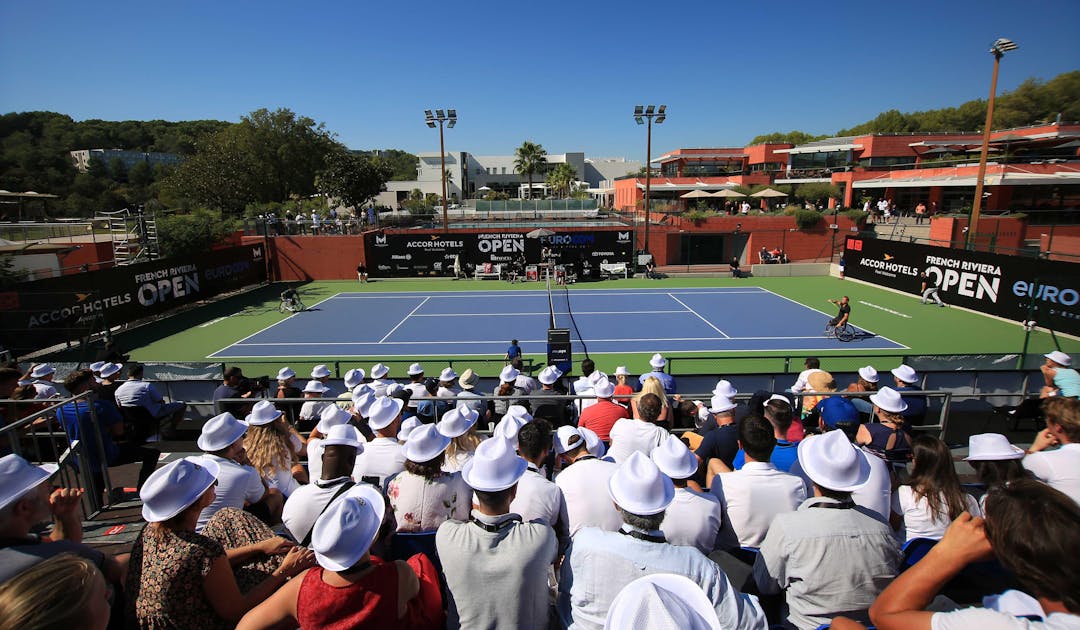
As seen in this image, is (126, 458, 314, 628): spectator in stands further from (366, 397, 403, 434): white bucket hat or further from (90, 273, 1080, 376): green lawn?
(90, 273, 1080, 376): green lawn

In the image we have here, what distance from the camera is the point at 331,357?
18.4 m

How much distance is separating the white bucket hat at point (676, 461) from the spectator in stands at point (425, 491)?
56.0 inches

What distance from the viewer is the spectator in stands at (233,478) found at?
4.04 meters

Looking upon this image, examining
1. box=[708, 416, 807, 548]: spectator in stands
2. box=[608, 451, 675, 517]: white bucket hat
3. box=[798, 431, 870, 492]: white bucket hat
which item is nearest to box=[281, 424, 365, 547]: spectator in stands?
box=[608, 451, 675, 517]: white bucket hat

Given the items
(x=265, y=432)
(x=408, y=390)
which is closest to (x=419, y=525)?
(x=265, y=432)

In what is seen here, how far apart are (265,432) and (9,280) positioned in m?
21.0

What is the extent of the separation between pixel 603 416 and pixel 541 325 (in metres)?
15.5

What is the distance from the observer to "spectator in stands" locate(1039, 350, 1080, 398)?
7790 mm

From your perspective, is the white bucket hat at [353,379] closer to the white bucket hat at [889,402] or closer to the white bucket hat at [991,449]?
the white bucket hat at [889,402]

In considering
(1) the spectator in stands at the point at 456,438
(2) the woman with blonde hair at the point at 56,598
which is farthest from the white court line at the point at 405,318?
(2) the woman with blonde hair at the point at 56,598

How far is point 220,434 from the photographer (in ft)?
14.5

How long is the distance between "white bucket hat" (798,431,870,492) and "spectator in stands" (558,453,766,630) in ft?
2.74

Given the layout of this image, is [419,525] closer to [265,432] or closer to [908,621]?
[265,432]

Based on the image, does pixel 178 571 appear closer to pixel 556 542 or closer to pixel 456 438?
pixel 556 542
